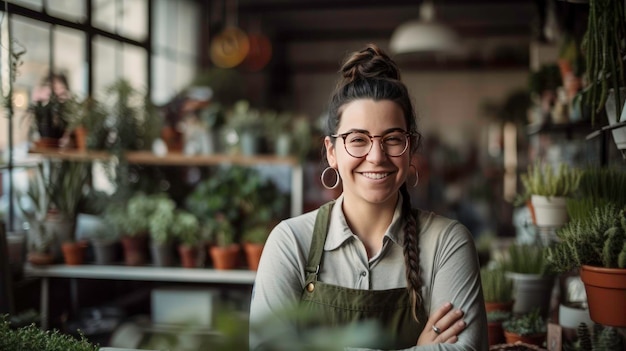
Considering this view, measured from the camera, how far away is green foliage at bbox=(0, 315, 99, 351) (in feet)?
4.97

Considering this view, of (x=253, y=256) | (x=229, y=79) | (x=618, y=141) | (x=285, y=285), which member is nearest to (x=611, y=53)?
(x=618, y=141)

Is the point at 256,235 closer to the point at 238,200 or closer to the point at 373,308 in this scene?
the point at 238,200

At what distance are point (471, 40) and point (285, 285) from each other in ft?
31.9

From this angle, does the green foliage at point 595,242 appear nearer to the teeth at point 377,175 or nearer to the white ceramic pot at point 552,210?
the white ceramic pot at point 552,210

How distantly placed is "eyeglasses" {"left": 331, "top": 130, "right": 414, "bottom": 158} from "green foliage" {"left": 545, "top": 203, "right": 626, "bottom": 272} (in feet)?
1.73

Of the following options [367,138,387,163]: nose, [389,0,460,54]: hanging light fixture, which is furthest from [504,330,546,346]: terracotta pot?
[389,0,460,54]: hanging light fixture

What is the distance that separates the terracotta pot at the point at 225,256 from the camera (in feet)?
12.1

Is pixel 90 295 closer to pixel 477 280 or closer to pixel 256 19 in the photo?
pixel 477 280

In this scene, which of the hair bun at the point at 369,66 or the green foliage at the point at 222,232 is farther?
the green foliage at the point at 222,232

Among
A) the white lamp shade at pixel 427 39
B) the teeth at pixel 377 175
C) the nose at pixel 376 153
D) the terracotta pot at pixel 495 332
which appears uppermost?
the white lamp shade at pixel 427 39

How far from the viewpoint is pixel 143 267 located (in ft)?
12.3

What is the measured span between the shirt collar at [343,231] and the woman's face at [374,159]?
0.29 ft

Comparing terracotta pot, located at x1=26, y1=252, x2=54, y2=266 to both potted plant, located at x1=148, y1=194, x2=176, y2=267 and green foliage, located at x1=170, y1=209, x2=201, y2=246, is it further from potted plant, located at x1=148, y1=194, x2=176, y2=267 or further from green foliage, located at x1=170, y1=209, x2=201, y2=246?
green foliage, located at x1=170, y1=209, x2=201, y2=246

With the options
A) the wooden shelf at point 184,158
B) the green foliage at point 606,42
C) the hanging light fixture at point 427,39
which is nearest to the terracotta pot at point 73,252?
the wooden shelf at point 184,158
